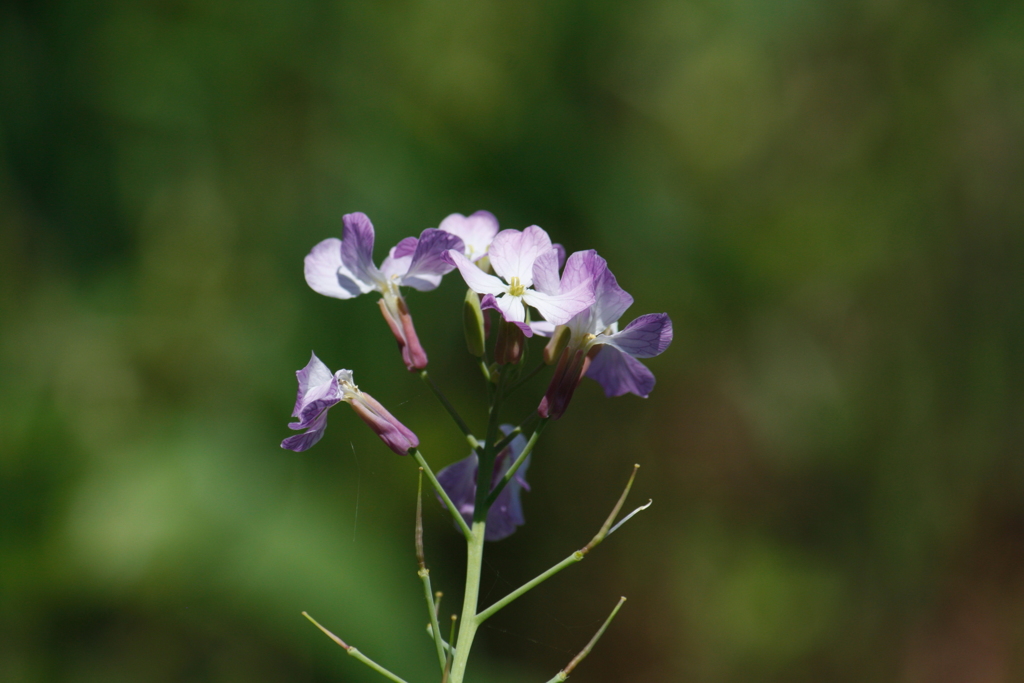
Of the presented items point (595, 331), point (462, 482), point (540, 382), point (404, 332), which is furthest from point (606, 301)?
point (540, 382)

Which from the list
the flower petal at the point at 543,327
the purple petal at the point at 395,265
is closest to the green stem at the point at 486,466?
the flower petal at the point at 543,327

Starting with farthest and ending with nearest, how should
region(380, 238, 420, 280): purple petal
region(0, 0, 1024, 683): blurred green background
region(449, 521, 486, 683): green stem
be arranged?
region(0, 0, 1024, 683): blurred green background → region(380, 238, 420, 280): purple petal → region(449, 521, 486, 683): green stem

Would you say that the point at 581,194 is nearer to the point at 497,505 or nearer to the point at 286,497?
the point at 286,497

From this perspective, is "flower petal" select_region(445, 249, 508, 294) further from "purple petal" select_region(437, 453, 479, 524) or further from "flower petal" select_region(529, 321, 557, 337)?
"purple petal" select_region(437, 453, 479, 524)

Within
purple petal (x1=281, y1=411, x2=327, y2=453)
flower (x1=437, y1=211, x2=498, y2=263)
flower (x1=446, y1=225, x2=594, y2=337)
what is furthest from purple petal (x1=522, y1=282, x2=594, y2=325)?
purple petal (x1=281, y1=411, x2=327, y2=453)

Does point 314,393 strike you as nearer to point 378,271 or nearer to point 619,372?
point 378,271

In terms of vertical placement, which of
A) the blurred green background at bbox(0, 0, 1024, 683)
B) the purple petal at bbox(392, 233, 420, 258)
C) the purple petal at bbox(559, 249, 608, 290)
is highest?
the purple petal at bbox(559, 249, 608, 290)

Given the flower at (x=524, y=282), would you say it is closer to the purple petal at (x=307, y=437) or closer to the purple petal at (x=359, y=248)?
the purple petal at (x=359, y=248)
